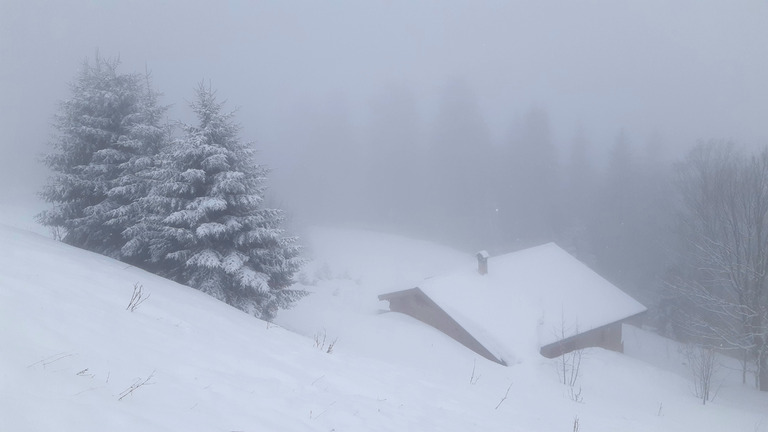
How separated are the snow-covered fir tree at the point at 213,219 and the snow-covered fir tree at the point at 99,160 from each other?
1.23m

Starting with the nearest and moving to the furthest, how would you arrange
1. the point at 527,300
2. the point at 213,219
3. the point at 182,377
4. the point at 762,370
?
1. the point at 182,377
2. the point at 213,219
3. the point at 762,370
4. the point at 527,300

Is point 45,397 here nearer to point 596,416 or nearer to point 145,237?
point 596,416

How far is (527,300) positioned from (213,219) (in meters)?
14.6

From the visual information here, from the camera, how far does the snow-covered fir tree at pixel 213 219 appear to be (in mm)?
13914

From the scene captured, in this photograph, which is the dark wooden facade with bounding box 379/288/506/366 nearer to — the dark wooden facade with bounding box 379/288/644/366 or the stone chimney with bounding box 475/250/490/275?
the dark wooden facade with bounding box 379/288/644/366

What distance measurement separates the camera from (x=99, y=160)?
15602 millimetres

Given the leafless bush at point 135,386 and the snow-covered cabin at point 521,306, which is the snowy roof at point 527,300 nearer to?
the snow-covered cabin at point 521,306

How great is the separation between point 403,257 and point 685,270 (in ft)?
74.1

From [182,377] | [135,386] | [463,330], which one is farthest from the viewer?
[463,330]

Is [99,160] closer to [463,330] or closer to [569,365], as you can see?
[463,330]

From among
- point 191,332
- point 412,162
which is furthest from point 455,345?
point 412,162

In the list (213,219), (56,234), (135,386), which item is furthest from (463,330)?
(135,386)

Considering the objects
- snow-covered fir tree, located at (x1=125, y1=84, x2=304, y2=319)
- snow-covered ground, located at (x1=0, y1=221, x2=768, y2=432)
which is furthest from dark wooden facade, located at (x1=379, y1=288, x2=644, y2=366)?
snow-covered fir tree, located at (x1=125, y1=84, x2=304, y2=319)

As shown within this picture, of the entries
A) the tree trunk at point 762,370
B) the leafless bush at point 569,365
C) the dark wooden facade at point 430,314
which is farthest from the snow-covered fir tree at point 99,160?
the tree trunk at point 762,370
